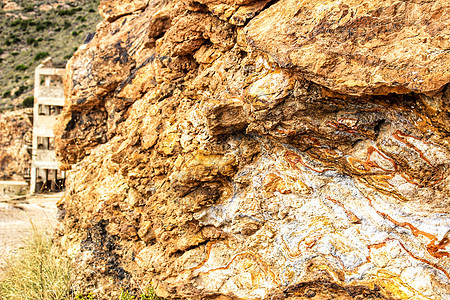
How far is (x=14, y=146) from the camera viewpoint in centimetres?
1992

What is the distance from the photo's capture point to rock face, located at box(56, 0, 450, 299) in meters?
2.25

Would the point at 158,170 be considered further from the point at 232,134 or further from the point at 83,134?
the point at 83,134

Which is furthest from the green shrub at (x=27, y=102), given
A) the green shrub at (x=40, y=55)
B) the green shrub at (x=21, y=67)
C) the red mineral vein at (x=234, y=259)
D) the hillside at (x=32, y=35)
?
the red mineral vein at (x=234, y=259)

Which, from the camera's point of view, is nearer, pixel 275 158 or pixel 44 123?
pixel 275 158

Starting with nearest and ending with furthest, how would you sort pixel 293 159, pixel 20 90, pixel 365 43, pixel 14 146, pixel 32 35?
pixel 365 43 < pixel 293 159 < pixel 14 146 < pixel 20 90 < pixel 32 35

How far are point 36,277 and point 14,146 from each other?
18935 mm

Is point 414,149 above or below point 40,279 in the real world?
above

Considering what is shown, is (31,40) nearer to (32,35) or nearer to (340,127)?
(32,35)

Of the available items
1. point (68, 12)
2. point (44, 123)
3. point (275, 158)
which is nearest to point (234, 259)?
point (275, 158)

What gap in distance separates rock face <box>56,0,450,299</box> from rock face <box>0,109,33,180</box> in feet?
59.2

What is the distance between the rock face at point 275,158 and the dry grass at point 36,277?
0.22 m

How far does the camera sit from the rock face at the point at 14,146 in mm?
19750

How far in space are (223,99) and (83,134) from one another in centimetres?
317

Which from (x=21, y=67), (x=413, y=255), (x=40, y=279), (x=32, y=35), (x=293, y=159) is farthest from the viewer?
(x=32, y=35)
